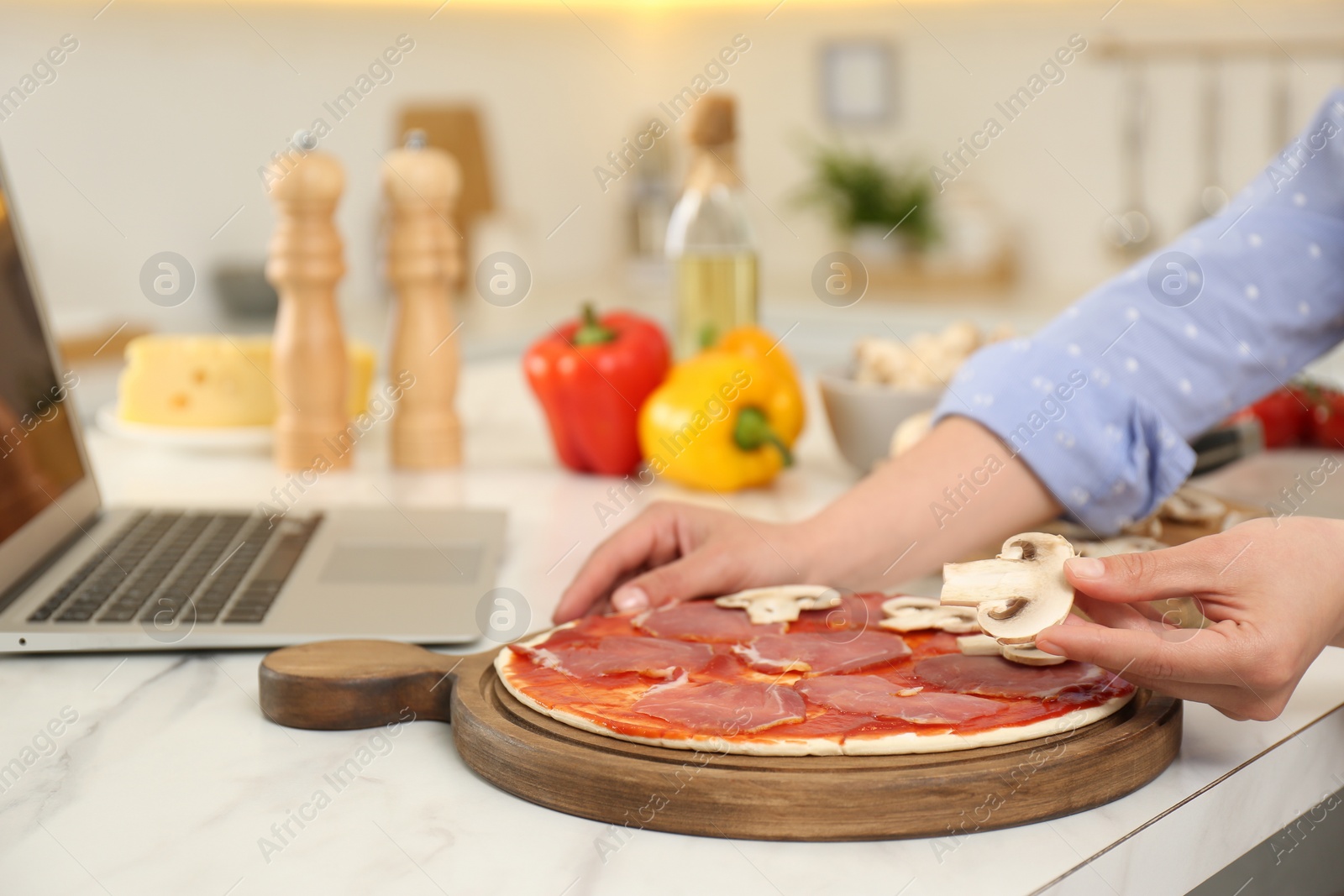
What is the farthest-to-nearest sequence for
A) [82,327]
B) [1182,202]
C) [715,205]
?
[1182,202] → [82,327] → [715,205]

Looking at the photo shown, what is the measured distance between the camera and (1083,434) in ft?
3.01

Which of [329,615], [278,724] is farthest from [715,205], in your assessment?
[278,724]

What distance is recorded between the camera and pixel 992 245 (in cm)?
303

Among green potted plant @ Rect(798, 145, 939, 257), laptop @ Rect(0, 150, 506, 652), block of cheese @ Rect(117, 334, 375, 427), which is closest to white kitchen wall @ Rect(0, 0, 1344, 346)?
green potted plant @ Rect(798, 145, 939, 257)

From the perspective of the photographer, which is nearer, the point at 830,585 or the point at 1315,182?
the point at 830,585

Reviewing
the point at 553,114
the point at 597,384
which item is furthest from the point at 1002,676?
the point at 553,114

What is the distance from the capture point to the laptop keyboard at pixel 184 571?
85 centimetres

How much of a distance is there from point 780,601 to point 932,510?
17 cm

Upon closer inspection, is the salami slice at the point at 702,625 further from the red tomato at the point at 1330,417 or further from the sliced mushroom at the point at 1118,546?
the red tomato at the point at 1330,417

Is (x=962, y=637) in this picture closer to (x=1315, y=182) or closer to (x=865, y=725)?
(x=865, y=725)

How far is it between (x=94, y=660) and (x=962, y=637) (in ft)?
1.73

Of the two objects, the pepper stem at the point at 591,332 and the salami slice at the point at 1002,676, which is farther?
the pepper stem at the point at 591,332

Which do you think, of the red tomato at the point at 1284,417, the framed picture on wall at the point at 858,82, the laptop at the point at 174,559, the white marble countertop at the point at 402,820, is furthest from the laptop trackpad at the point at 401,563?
the framed picture on wall at the point at 858,82

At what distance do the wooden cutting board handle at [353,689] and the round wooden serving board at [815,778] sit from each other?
0.05 meters
